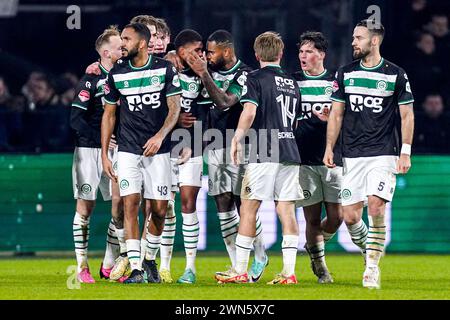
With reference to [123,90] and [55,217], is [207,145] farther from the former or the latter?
[55,217]

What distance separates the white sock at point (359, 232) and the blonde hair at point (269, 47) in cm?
169

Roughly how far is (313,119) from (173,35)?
6243 millimetres

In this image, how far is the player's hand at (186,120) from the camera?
12.1 metres

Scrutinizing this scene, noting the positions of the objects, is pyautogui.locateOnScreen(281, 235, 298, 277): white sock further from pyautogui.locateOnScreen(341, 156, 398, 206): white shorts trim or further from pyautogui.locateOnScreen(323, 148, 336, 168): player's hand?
pyautogui.locateOnScreen(323, 148, 336, 168): player's hand

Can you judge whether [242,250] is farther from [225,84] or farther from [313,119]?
[225,84]

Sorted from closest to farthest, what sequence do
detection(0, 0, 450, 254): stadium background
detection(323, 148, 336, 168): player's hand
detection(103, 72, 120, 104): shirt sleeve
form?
1. detection(323, 148, 336, 168): player's hand
2. detection(103, 72, 120, 104): shirt sleeve
3. detection(0, 0, 450, 254): stadium background

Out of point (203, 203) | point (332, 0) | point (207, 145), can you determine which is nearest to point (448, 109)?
point (332, 0)

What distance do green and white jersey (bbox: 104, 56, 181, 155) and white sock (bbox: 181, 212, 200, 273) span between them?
0.85m

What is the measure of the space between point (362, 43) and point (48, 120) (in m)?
7.80

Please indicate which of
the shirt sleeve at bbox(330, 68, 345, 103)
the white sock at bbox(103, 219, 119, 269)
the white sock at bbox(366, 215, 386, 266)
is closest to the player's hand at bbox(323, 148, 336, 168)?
the shirt sleeve at bbox(330, 68, 345, 103)

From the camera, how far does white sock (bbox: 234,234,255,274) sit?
38.4 ft

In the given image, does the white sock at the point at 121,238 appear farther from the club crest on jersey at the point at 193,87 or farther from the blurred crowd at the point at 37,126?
the blurred crowd at the point at 37,126

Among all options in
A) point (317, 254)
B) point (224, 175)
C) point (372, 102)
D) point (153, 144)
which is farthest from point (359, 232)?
point (153, 144)

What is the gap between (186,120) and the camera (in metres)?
12.1
